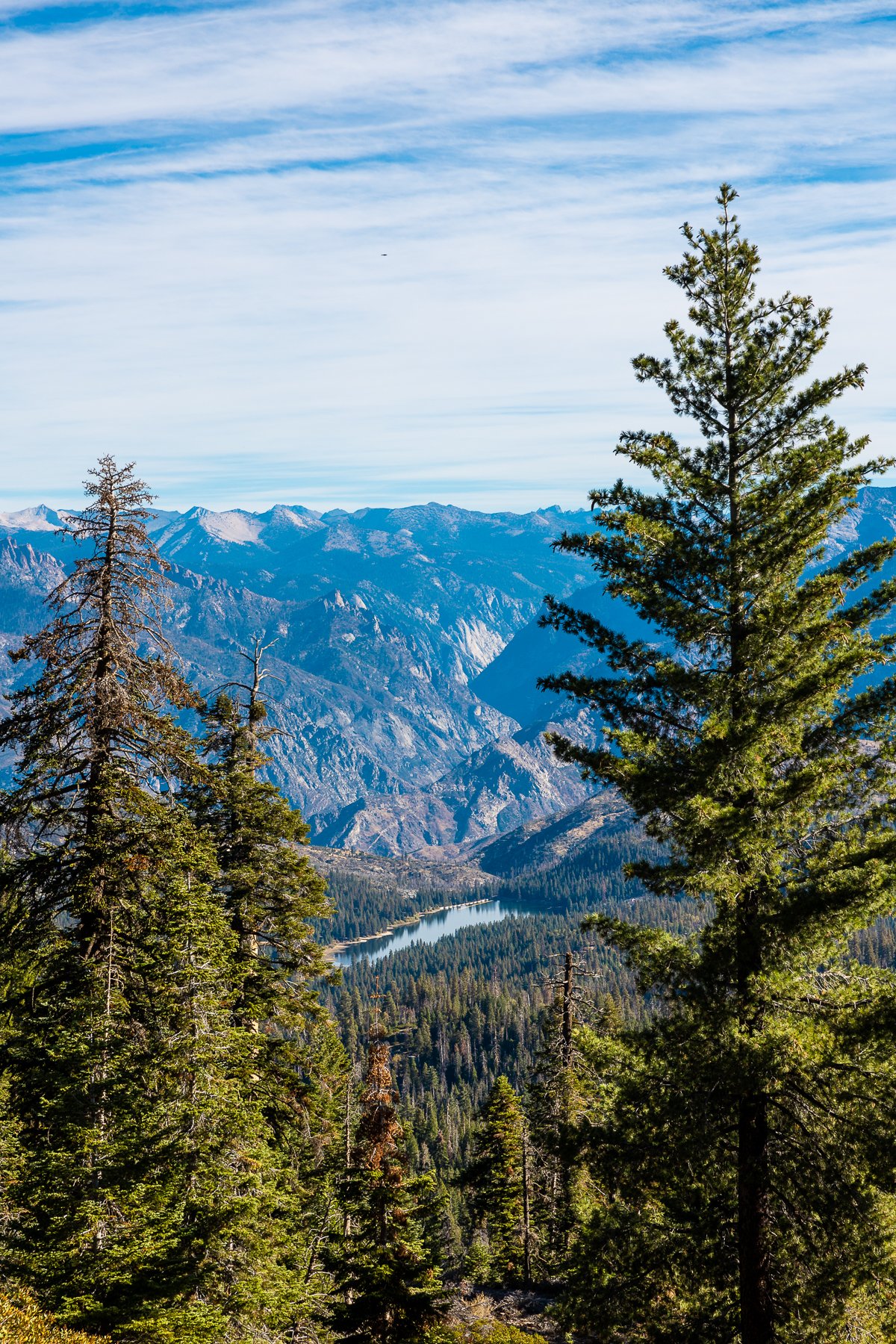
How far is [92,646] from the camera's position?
18.9 m

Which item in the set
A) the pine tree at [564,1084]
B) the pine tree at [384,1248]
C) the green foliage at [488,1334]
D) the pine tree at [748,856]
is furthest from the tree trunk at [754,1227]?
the pine tree at [564,1084]

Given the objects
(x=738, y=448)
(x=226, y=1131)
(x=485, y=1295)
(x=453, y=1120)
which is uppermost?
(x=738, y=448)

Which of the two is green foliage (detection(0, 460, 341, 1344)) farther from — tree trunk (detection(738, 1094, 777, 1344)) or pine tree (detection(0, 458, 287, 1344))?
tree trunk (detection(738, 1094, 777, 1344))

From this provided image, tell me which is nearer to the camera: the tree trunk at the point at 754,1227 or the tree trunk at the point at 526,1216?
the tree trunk at the point at 754,1227

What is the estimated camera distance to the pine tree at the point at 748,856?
12.1 m

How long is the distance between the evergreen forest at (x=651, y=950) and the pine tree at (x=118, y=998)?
0.07 m

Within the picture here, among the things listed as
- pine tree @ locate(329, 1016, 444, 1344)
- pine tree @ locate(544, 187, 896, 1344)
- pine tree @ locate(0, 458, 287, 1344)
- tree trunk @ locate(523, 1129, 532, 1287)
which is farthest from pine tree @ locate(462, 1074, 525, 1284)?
pine tree @ locate(544, 187, 896, 1344)

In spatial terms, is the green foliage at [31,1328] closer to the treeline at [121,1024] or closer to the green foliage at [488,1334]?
the treeline at [121,1024]

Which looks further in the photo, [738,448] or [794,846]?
[738,448]

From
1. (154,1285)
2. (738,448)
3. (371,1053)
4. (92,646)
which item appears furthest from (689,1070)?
(371,1053)

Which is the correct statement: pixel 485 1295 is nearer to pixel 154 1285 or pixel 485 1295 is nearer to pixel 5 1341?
pixel 154 1285

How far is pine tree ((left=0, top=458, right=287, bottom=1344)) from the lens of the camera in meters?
16.4

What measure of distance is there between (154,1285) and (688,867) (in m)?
12.1

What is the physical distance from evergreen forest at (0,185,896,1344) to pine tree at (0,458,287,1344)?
0.23 ft
